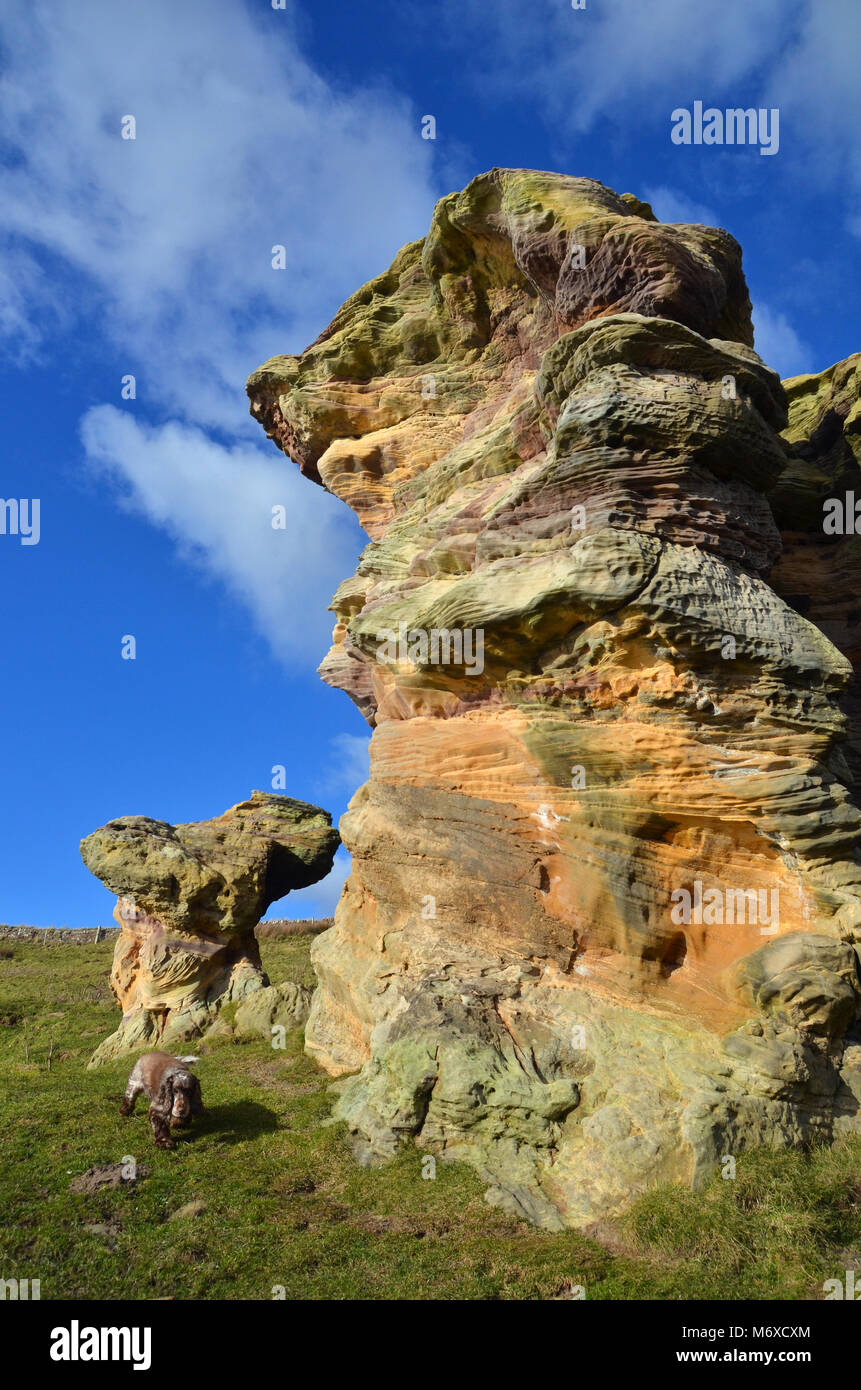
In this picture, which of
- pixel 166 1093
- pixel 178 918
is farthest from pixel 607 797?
pixel 178 918

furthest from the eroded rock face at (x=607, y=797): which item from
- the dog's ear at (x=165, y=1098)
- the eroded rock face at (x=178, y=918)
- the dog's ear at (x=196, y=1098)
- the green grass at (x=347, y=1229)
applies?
the eroded rock face at (x=178, y=918)

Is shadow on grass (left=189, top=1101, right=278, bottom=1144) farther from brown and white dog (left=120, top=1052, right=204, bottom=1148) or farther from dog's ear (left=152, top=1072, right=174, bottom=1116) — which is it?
dog's ear (left=152, top=1072, right=174, bottom=1116)

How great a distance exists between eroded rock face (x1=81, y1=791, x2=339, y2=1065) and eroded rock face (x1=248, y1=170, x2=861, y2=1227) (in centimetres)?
932

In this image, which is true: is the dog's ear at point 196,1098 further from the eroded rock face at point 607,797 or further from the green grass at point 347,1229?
the eroded rock face at point 607,797

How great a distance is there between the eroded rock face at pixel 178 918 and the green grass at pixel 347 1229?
40.9ft

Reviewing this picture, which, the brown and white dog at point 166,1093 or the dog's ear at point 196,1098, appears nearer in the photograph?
the brown and white dog at point 166,1093

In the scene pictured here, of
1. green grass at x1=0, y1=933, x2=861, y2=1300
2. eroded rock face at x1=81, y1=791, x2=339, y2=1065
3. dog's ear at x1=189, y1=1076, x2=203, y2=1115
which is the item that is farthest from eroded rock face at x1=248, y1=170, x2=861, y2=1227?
eroded rock face at x1=81, y1=791, x2=339, y2=1065

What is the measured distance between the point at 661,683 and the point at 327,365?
21.9 metres

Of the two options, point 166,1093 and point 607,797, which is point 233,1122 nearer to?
point 166,1093

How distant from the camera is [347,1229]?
11.2 meters

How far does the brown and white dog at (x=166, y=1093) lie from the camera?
14562mm

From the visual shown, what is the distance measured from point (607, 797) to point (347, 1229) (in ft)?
27.6

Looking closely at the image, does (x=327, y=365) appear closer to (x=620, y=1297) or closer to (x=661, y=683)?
(x=661, y=683)
